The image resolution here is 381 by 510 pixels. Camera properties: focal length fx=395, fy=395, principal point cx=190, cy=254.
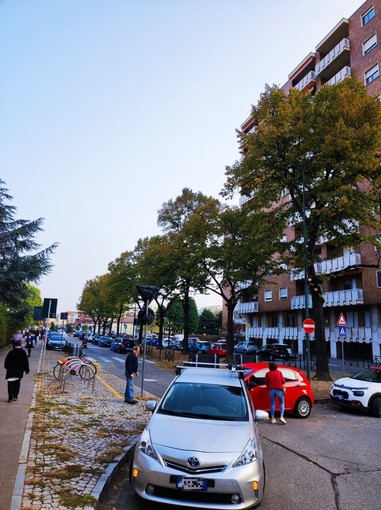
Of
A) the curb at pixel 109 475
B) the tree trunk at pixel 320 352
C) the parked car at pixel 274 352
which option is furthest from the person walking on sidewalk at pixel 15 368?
the parked car at pixel 274 352

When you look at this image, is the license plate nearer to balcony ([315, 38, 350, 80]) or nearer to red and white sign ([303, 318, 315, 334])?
red and white sign ([303, 318, 315, 334])

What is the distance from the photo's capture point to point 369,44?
3597cm

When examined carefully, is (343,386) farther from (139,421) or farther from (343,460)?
(139,421)

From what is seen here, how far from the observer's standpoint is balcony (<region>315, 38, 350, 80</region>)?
3850cm

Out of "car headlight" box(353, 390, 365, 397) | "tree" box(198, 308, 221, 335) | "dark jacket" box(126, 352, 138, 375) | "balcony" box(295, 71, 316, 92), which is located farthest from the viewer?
"tree" box(198, 308, 221, 335)

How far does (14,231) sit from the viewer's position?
2792 cm

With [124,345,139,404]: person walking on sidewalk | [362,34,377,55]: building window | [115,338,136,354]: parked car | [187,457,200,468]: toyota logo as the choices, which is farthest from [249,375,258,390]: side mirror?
[362,34,377,55]: building window

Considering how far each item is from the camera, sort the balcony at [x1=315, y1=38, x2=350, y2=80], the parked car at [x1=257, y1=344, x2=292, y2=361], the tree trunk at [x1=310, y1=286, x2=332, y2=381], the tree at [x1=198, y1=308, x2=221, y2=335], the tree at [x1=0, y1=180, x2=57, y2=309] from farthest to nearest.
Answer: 1. the tree at [x1=198, y1=308, x2=221, y2=335]
2. the balcony at [x1=315, y1=38, x2=350, y2=80]
3. the parked car at [x1=257, y1=344, x2=292, y2=361]
4. the tree at [x1=0, y1=180, x2=57, y2=309]
5. the tree trunk at [x1=310, y1=286, x2=332, y2=381]

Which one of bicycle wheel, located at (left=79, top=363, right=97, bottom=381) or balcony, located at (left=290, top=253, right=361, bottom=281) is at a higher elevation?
balcony, located at (left=290, top=253, right=361, bottom=281)

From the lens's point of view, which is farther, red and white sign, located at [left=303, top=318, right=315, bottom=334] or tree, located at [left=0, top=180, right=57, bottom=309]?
tree, located at [left=0, top=180, right=57, bottom=309]

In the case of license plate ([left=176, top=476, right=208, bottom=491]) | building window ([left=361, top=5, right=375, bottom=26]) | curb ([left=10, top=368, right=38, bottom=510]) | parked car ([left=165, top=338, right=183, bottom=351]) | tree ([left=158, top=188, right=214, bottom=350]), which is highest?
building window ([left=361, top=5, right=375, bottom=26])

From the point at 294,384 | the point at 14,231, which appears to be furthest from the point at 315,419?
the point at 14,231

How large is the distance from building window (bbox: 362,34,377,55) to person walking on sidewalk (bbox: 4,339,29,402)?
38.8 meters

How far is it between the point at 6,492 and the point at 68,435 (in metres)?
2.89
